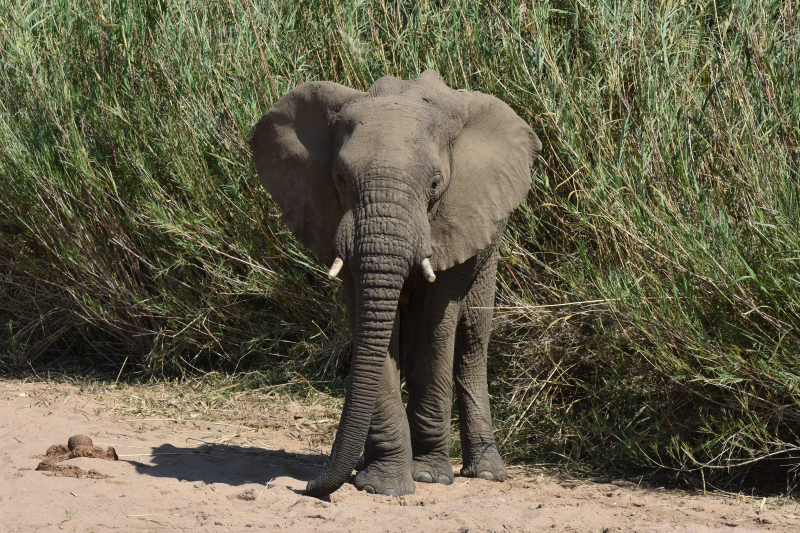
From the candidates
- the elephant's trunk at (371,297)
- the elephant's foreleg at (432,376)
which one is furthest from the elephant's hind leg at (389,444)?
the elephant's trunk at (371,297)

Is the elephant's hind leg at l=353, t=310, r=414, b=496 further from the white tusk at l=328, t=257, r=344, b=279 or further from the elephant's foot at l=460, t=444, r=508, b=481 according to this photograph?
the white tusk at l=328, t=257, r=344, b=279

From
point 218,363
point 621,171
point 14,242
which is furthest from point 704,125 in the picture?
point 14,242

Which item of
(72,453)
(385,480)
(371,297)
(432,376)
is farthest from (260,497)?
(72,453)

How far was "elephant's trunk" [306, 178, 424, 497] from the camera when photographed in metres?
3.62

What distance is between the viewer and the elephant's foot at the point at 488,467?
178 inches

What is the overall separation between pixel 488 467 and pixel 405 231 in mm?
1516

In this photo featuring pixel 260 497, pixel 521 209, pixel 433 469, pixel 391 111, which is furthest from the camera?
pixel 521 209

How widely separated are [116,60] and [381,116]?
11.0 ft

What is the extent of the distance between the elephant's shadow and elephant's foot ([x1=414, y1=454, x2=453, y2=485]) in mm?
522

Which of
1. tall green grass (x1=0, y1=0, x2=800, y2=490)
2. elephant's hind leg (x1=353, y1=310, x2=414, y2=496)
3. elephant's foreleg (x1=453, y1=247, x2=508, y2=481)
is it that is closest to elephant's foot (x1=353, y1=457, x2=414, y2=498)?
elephant's hind leg (x1=353, y1=310, x2=414, y2=496)

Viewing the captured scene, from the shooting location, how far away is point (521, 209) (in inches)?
219

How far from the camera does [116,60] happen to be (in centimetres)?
646

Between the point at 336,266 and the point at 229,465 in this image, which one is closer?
the point at 336,266

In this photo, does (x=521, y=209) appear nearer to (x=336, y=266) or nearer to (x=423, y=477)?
(x=423, y=477)
